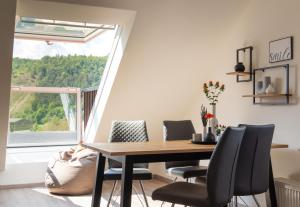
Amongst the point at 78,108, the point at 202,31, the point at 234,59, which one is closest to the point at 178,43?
the point at 202,31

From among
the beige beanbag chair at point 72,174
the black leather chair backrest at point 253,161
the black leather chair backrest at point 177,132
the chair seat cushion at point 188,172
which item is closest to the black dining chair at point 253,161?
the black leather chair backrest at point 253,161

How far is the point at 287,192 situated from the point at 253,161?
23.6 inches

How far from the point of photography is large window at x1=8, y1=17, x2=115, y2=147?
462 centimetres

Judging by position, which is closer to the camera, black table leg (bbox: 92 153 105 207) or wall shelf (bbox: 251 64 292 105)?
black table leg (bbox: 92 153 105 207)

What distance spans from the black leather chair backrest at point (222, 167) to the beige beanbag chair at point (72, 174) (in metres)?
2.54

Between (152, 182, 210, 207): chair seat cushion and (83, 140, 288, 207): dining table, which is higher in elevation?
(83, 140, 288, 207): dining table

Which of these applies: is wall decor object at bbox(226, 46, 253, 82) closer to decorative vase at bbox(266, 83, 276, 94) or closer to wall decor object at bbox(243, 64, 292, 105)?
wall decor object at bbox(243, 64, 292, 105)

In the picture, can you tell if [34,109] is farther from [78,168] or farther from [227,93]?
[227,93]

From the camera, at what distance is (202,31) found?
445cm

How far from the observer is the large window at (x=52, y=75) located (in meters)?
4.62

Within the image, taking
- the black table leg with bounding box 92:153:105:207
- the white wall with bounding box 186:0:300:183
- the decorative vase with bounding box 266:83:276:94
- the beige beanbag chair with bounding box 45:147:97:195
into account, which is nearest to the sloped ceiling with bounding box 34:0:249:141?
the white wall with bounding box 186:0:300:183

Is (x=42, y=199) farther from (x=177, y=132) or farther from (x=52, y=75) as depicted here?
(x=177, y=132)

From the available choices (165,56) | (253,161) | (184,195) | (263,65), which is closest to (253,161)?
(253,161)

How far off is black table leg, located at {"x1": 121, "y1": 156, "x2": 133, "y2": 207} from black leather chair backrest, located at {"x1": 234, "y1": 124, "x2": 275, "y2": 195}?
2.82 ft
